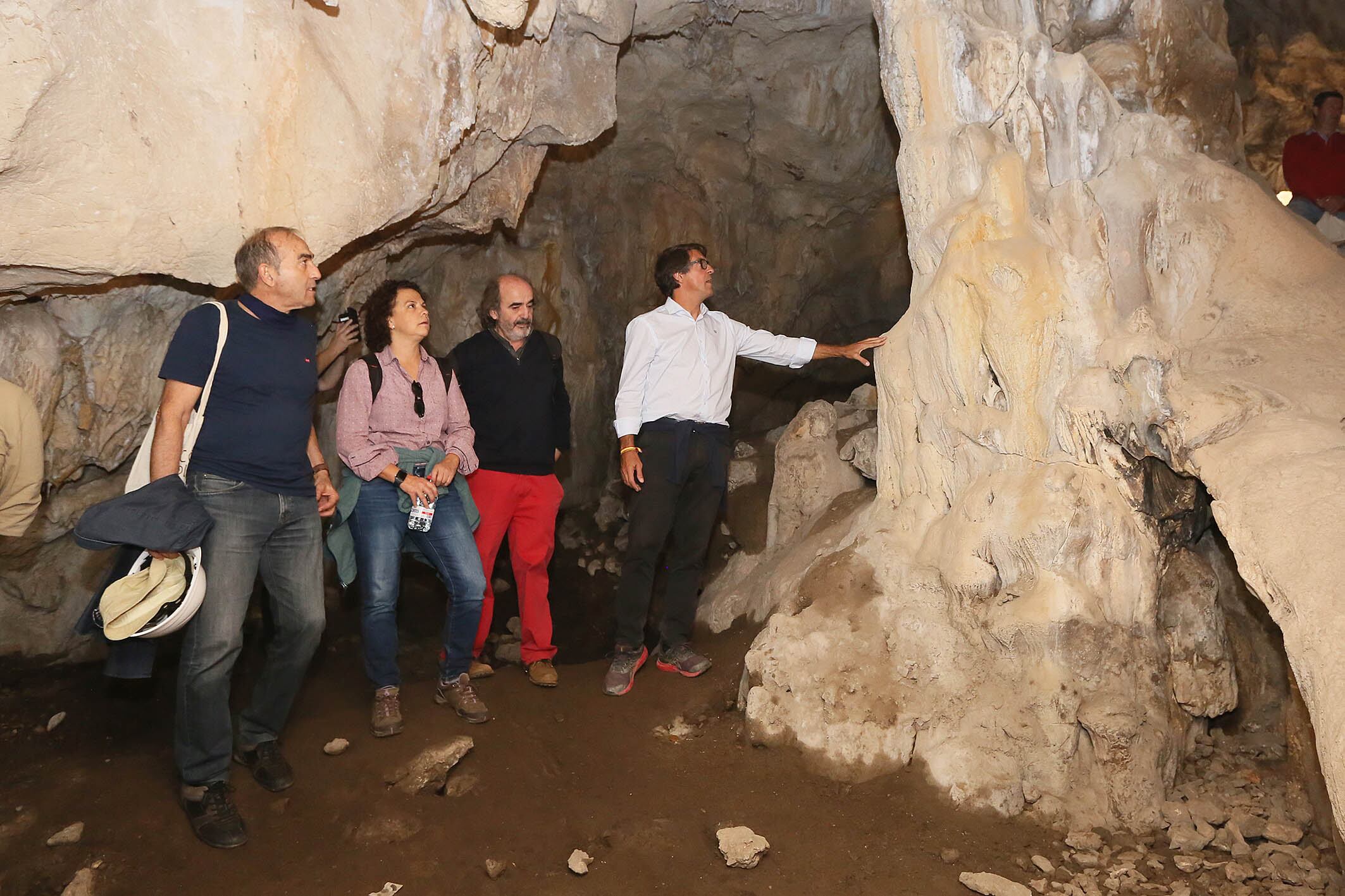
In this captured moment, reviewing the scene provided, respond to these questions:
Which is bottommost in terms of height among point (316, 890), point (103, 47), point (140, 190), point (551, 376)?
point (316, 890)

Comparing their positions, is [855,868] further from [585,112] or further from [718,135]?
[718,135]

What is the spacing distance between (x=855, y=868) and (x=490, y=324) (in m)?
3.15

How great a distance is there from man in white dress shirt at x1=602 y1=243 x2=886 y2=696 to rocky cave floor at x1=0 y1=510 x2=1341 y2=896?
42cm

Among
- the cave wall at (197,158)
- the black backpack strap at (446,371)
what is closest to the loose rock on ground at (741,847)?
the black backpack strap at (446,371)

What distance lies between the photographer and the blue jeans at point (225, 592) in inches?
146

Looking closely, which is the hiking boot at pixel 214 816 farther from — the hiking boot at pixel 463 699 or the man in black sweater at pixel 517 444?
the man in black sweater at pixel 517 444

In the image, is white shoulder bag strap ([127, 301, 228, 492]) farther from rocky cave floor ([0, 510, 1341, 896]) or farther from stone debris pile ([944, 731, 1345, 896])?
stone debris pile ([944, 731, 1345, 896])

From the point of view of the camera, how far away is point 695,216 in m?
8.47

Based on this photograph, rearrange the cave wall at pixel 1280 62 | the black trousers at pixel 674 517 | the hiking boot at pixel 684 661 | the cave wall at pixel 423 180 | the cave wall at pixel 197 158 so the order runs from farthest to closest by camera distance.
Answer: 1. the cave wall at pixel 1280 62
2. the hiking boot at pixel 684 661
3. the black trousers at pixel 674 517
4. the cave wall at pixel 423 180
5. the cave wall at pixel 197 158

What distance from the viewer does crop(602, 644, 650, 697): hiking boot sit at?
5.00m

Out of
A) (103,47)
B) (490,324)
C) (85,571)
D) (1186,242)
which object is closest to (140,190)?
(103,47)

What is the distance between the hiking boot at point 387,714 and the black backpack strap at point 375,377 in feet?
4.38

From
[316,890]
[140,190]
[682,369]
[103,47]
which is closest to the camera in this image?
[316,890]

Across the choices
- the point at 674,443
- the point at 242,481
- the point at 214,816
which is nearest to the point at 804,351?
the point at 674,443
